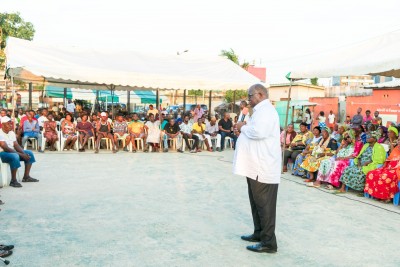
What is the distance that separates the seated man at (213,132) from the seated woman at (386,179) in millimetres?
6726

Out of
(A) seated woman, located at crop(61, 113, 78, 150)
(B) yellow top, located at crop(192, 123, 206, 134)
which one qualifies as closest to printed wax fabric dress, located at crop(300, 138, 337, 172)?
(B) yellow top, located at crop(192, 123, 206, 134)

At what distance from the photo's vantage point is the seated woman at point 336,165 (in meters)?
7.15

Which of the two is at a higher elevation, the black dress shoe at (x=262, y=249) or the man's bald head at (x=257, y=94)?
the man's bald head at (x=257, y=94)

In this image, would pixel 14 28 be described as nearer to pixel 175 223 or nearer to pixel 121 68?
pixel 121 68

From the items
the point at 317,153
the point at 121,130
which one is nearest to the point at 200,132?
the point at 121,130

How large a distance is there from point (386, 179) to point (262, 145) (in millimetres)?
3346

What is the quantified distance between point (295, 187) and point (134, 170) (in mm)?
3409

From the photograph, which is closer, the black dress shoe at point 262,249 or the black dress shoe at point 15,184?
the black dress shoe at point 262,249

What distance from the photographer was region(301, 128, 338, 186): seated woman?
7.65 meters

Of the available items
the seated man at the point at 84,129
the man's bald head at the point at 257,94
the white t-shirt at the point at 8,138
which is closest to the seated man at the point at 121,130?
the seated man at the point at 84,129

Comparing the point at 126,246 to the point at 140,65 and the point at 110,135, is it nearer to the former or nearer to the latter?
the point at 110,135

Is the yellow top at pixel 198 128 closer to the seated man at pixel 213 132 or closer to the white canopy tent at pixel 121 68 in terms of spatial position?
the seated man at pixel 213 132

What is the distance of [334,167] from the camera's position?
284 inches

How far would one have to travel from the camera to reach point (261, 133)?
3.70 m
